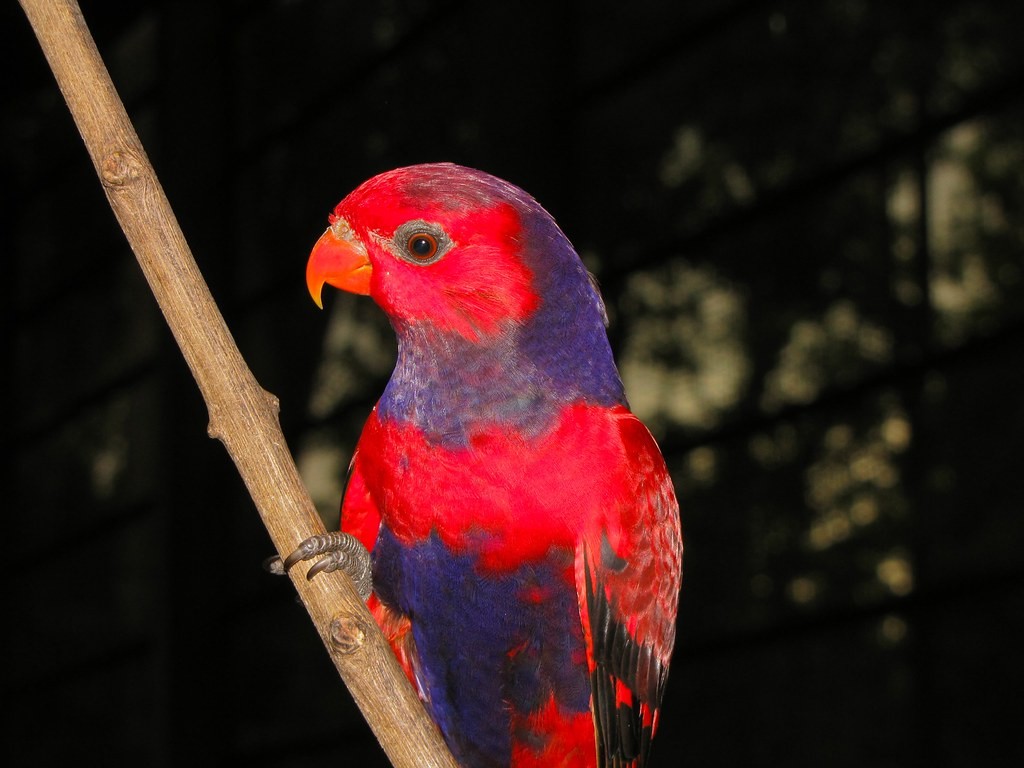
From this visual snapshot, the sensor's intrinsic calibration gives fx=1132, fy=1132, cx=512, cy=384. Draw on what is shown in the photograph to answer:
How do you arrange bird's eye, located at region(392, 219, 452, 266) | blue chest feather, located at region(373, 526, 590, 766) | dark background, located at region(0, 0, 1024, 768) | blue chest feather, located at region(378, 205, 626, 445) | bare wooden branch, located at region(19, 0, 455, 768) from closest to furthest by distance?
bare wooden branch, located at region(19, 0, 455, 768), bird's eye, located at region(392, 219, 452, 266), blue chest feather, located at region(378, 205, 626, 445), blue chest feather, located at region(373, 526, 590, 766), dark background, located at region(0, 0, 1024, 768)

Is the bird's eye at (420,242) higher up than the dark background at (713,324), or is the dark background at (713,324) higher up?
the dark background at (713,324)

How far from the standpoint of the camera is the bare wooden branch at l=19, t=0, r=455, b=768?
3.28ft

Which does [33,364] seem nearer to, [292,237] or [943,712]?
[292,237]

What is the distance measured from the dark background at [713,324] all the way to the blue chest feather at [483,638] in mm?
2364

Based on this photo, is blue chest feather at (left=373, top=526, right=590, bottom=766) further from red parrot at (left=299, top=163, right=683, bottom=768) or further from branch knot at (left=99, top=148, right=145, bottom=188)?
branch knot at (left=99, top=148, right=145, bottom=188)

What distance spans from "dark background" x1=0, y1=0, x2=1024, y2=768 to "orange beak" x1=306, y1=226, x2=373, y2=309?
2810mm

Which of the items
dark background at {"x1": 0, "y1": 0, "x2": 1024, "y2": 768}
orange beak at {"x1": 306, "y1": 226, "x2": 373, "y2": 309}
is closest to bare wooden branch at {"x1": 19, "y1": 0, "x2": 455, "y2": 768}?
orange beak at {"x1": 306, "y1": 226, "x2": 373, "y2": 309}

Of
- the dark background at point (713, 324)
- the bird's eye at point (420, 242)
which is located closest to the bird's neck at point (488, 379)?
the bird's eye at point (420, 242)

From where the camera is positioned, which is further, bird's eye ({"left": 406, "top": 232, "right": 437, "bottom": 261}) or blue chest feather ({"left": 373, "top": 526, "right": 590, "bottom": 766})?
blue chest feather ({"left": 373, "top": 526, "right": 590, "bottom": 766})

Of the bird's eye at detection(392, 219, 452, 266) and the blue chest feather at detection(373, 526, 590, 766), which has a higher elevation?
the bird's eye at detection(392, 219, 452, 266)

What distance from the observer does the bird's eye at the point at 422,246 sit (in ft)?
3.86

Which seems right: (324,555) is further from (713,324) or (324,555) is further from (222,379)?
(713,324)

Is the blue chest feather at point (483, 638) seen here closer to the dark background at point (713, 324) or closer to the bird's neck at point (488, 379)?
the bird's neck at point (488, 379)

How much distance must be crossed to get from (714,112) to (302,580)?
12.4ft
